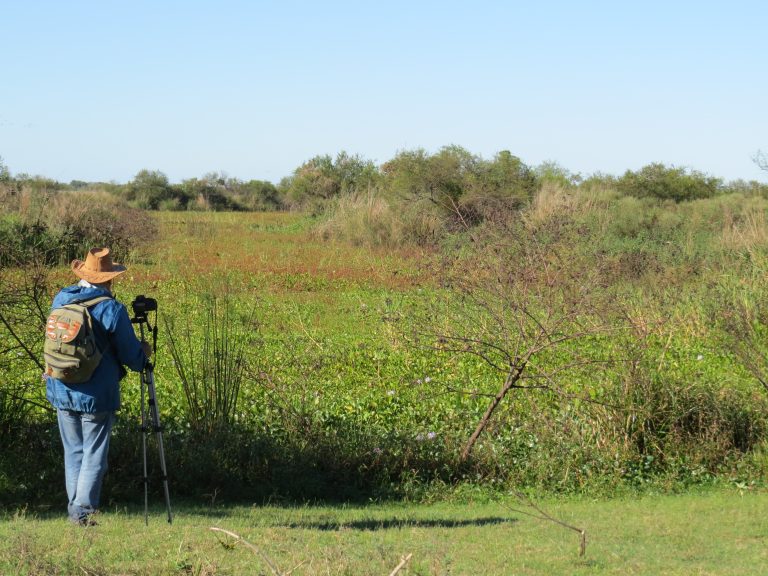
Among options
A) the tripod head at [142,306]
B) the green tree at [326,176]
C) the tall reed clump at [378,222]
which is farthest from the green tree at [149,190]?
the tripod head at [142,306]

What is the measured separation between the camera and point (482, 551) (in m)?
6.66

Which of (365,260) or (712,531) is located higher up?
(365,260)

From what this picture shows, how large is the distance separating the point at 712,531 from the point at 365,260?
72.4 feet

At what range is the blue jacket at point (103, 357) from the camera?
6.91 m

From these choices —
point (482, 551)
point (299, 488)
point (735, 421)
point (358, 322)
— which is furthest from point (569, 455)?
point (358, 322)

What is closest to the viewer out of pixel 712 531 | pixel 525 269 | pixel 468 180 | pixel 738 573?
pixel 738 573

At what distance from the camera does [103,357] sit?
6.98 metres

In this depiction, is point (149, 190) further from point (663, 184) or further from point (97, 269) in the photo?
point (97, 269)

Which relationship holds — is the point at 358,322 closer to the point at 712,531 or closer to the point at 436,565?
the point at 712,531

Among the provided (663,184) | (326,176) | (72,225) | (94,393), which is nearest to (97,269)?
(94,393)

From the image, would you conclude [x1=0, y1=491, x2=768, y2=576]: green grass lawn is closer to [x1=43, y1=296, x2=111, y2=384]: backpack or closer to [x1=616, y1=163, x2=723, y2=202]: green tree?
[x1=43, y1=296, x2=111, y2=384]: backpack

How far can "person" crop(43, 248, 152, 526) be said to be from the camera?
22.7ft

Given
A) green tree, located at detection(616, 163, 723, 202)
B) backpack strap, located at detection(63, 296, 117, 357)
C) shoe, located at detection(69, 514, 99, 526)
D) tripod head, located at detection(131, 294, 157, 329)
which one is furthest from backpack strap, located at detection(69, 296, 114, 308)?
green tree, located at detection(616, 163, 723, 202)

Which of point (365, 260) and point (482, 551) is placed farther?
point (365, 260)
